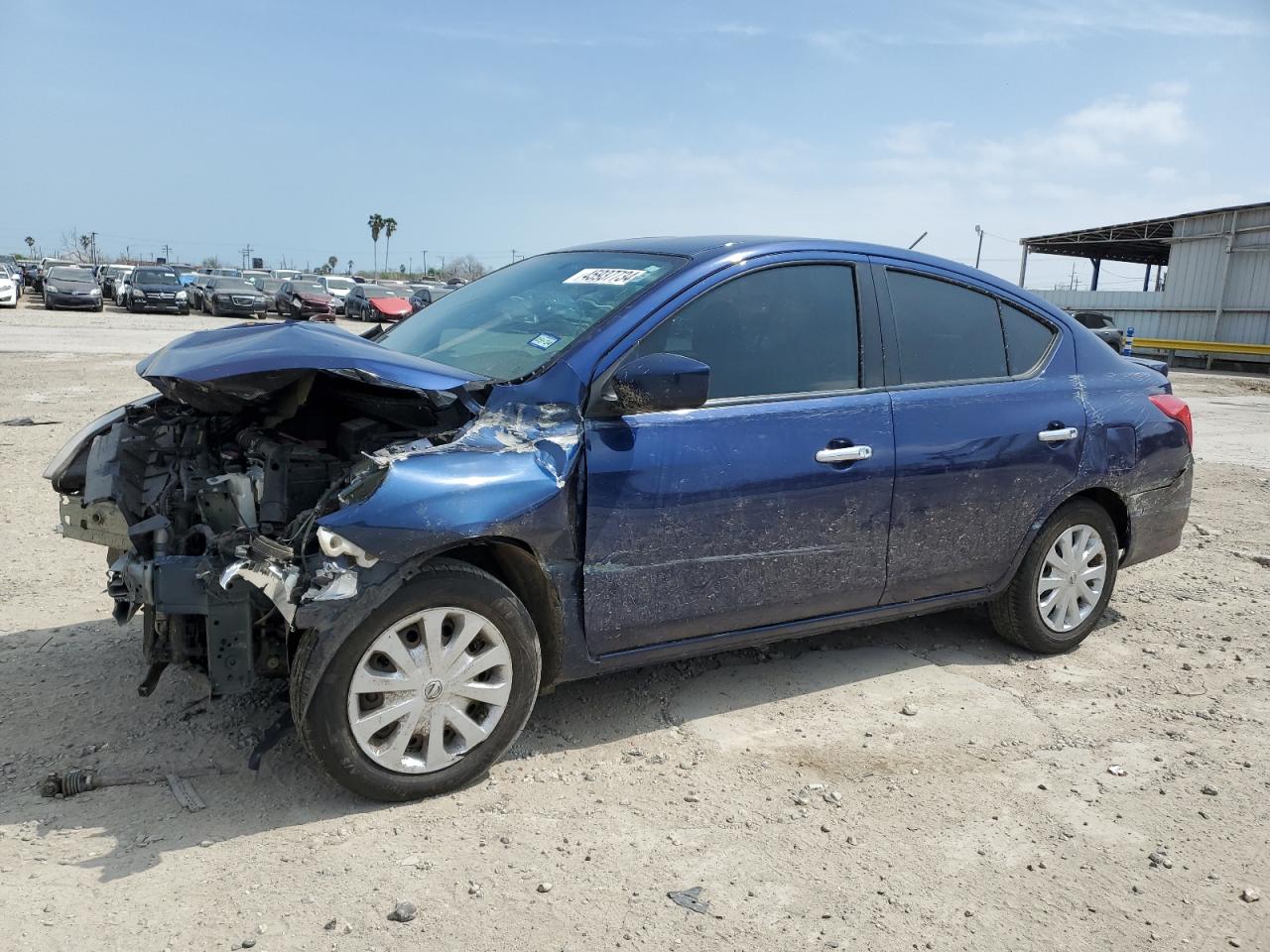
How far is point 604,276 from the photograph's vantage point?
389cm

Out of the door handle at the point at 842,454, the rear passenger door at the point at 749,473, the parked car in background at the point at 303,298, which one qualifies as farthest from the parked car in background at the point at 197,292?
the door handle at the point at 842,454

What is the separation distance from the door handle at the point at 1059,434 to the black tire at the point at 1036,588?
0.33m

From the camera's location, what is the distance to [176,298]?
112 feet

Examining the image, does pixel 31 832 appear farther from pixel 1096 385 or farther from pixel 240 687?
pixel 1096 385

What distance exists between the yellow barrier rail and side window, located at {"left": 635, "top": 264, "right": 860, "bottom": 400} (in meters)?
31.5

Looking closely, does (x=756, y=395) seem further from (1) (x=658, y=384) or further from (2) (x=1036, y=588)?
(2) (x=1036, y=588)

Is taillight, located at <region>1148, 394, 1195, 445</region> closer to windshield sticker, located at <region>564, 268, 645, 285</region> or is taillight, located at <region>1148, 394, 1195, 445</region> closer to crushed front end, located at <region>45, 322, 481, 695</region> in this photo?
windshield sticker, located at <region>564, 268, 645, 285</region>

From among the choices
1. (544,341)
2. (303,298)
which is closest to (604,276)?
(544,341)

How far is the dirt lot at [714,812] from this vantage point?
8.66ft

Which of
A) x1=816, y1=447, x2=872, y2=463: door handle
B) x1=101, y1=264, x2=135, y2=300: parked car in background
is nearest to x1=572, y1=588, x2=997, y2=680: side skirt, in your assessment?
x1=816, y1=447, x2=872, y2=463: door handle

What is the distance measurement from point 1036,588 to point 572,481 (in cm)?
246

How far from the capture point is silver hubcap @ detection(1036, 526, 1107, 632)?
461cm

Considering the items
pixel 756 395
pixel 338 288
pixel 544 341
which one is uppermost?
pixel 544 341

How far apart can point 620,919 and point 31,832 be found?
1725 millimetres
